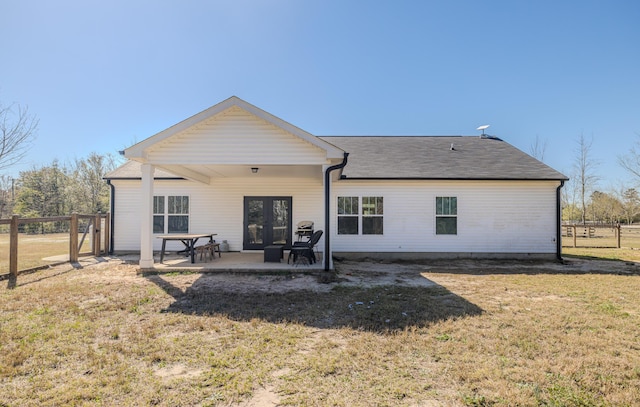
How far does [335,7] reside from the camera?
1073cm

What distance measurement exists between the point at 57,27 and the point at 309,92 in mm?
10286

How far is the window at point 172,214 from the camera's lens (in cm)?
1138

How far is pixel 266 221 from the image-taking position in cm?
1131

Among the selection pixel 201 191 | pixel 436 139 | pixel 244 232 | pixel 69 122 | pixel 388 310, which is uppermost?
pixel 69 122

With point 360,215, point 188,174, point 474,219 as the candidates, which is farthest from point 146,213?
point 474,219

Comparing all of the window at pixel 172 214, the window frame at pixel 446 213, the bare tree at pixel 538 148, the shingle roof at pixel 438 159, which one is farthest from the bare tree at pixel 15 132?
the bare tree at pixel 538 148

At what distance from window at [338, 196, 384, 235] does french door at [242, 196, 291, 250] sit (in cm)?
199

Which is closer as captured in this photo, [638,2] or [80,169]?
[638,2]

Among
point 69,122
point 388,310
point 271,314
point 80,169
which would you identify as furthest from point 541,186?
point 80,169

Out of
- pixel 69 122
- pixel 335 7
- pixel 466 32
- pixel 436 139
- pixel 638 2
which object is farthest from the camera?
pixel 69 122

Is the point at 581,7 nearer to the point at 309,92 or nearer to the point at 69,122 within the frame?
the point at 309,92

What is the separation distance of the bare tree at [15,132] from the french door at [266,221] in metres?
9.59

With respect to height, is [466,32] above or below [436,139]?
above

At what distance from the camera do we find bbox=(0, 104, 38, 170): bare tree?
1210 cm
